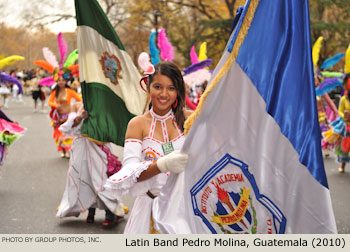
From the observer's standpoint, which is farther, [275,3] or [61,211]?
[61,211]

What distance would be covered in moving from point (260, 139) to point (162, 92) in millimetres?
Result: 777

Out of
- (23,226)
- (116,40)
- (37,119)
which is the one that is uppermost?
(116,40)

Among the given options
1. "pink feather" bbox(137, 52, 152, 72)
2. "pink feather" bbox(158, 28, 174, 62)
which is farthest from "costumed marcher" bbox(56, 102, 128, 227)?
"pink feather" bbox(137, 52, 152, 72)

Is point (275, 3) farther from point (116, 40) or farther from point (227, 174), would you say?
point (116, 40)

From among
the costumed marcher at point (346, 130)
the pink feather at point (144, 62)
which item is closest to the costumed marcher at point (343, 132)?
the costumed marcher at point (346, 130)

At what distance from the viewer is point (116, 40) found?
489 centimetres

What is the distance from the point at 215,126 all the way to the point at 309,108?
50 cm

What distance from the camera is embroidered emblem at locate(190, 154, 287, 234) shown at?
97.8 inches

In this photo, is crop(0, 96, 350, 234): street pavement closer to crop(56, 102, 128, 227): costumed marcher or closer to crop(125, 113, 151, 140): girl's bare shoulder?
crop(56, 102, 128, 227): costumed marcher

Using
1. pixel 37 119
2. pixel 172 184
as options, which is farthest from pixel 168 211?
pixel 37 119

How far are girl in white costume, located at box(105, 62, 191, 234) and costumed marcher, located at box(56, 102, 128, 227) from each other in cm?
262

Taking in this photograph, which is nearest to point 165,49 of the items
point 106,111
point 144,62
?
point 106,111

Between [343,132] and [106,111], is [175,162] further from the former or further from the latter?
[343,132]

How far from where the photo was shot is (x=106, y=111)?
4980 millimetres
